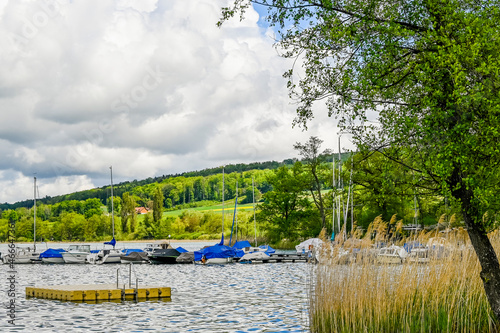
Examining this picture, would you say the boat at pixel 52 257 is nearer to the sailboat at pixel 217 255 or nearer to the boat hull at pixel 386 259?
the sailboat at pixel 217 255

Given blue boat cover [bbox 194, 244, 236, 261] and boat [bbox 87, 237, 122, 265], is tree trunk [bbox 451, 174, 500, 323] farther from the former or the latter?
boat [bbox 87, 237, 122, 265]

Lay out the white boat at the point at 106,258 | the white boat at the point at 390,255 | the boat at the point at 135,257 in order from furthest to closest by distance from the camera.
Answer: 1. the white boat at the point at 106,258
2. the boat at the point at 135,257
3. the white boat at the point at 390,255

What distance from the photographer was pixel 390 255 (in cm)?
1366

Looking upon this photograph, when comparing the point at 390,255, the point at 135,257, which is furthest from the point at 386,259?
the point at 135,257

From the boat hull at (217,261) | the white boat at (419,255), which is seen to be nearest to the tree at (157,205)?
the boat hull at (217,261)

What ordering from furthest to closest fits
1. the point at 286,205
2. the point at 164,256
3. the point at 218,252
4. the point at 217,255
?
the point at 286,205 → the point at 164,256 → the point at 218,252 → the point at 217,255

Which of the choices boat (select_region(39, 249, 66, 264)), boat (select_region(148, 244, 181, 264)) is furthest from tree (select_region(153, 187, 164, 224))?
boat (select_region(148, 244, 181, 264))

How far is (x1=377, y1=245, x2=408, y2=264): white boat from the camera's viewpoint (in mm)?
13602

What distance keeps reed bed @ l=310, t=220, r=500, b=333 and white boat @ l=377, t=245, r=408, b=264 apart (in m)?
0.15

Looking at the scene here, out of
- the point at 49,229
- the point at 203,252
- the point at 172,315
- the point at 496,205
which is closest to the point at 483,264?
the point at 496,205

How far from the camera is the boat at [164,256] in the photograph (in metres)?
66.4

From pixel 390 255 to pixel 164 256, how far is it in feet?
180

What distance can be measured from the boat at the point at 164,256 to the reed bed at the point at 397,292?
54.1 meters

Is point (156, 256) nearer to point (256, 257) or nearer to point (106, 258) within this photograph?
point (106, 258)
